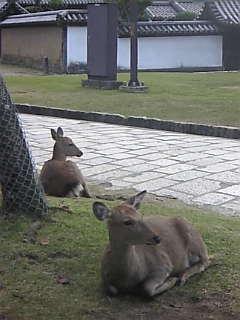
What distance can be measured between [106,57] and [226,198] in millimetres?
9682

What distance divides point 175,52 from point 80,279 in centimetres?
2053

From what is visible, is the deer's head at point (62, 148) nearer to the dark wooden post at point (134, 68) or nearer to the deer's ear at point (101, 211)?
the deer's ear at point (101, 211)

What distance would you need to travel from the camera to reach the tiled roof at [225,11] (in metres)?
24.7

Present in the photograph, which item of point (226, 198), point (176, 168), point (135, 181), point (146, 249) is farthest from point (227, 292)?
point (176, 168)

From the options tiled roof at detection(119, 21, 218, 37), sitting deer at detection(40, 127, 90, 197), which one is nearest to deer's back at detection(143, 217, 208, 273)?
sitting deer at detection(40, 127, 90, 197)

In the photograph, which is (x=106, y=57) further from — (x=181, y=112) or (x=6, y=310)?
(x=6, y=310)

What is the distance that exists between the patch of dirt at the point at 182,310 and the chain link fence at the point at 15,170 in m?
1.34

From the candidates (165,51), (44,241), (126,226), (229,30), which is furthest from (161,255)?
(229,30)

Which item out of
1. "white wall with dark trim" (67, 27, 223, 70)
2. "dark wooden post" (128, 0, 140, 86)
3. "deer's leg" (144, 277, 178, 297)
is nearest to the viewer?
"deer's leg" (144, 277, 178, 297)

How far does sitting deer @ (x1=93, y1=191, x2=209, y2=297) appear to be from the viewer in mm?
3508

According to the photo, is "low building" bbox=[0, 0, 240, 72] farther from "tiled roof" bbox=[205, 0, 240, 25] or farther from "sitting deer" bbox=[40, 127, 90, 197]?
"sitting deer" bbox=[40, 127, 90, 197]

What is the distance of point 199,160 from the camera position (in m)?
7.97

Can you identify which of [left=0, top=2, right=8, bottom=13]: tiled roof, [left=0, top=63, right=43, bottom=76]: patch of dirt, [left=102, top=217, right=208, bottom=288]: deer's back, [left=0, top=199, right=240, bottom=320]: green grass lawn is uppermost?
[left=0, top=2, right=8, bottom=13]: tiled roof

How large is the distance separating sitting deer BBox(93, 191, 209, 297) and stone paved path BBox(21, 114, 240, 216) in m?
1.80
